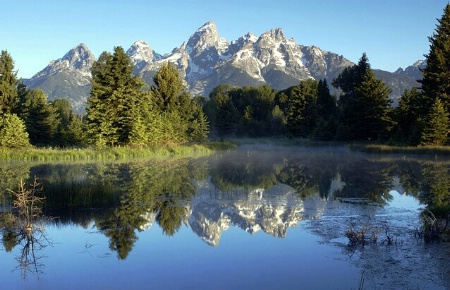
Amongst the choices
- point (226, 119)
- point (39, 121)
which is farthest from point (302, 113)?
point (39, 121)

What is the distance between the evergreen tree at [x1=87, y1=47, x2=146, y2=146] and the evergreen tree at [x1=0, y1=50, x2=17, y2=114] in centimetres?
824

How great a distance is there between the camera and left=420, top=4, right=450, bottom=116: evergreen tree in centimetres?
4412

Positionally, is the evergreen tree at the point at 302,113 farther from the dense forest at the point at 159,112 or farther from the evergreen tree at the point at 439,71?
the evergreen tree at the point at 439,71

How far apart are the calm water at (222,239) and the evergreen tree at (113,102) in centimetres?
2132

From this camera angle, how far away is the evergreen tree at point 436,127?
40594mm

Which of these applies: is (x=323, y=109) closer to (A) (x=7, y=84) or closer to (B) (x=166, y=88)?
(B) (x=166, y=88)

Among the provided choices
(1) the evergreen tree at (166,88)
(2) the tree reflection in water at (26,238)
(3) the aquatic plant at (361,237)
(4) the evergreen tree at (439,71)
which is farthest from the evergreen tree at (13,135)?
(4) the evergreen tree at (439,71)

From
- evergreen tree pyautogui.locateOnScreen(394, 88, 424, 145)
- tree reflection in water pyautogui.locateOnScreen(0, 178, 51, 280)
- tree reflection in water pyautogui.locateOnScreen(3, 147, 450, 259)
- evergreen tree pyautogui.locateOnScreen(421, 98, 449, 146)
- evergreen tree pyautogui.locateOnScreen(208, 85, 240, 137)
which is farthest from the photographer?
evergreen tree pyautogui.locateOnScreen(208, 85, 240, 137)

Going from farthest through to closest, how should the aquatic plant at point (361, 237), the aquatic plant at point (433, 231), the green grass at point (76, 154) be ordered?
the green grass at point (76, 154) < the aquatic plant at point (433, 231) < the aquatic plant at point (361, 237)

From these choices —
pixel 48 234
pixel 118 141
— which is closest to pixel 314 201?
pixel 48 234

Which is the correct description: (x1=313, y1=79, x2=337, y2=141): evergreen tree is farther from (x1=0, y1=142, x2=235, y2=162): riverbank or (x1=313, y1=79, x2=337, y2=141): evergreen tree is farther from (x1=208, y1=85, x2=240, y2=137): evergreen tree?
(x1=0, y1=142, x2=235, y2=162): riverbank

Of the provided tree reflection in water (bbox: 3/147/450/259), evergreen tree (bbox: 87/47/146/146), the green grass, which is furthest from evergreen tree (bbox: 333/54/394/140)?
evergreen tree (bbox: 87/47/146/146)

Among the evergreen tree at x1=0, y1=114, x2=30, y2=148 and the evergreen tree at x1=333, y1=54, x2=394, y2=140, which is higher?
the evergreen tree at x1=333, y1=54, x2=394, y2=140

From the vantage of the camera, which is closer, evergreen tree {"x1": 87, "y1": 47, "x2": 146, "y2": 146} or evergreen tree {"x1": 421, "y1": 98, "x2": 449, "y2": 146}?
evergreen tree {"x1": 421, "y1": 98, "x2": 449, "y2": 146}
